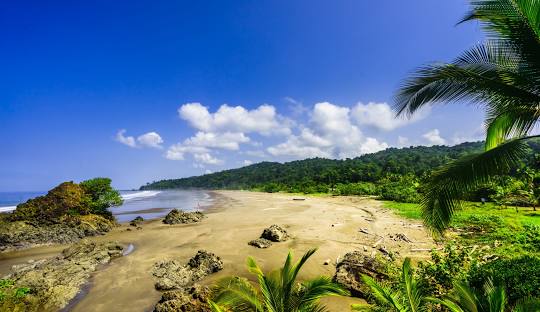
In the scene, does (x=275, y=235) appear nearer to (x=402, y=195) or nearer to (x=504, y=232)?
(x=504, y=232)

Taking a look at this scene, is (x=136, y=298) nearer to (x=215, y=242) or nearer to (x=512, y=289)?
(x=215, y=242)

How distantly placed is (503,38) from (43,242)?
24196mm

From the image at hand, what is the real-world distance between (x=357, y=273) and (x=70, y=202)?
22138 millimetres

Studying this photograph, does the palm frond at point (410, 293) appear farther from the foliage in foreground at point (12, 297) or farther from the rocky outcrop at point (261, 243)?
the foliage in foreground at point (12, 297)

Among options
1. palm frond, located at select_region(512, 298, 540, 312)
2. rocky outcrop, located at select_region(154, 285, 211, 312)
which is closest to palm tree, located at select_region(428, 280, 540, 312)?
palm frond, located at select_region(512, 298, 540, 312)

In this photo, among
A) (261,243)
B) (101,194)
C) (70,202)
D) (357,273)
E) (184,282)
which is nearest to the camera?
(357,273)

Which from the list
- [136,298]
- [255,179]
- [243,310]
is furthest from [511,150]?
[255,179]

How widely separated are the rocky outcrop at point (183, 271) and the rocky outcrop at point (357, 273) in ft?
17.0

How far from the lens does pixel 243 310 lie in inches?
188

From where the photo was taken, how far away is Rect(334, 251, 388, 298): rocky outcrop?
834cm

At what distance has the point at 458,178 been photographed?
5.50 meters

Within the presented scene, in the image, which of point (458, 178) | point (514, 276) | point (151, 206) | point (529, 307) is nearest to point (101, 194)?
point (151, 206)

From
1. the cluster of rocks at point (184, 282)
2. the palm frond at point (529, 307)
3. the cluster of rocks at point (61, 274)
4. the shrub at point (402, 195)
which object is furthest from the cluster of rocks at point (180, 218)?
the palm frond at point (529, 307)

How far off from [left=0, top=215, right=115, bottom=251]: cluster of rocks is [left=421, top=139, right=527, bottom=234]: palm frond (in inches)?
843
